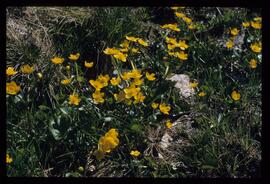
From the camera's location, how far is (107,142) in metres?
3.11

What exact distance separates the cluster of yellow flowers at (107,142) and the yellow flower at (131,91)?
36 centimetres

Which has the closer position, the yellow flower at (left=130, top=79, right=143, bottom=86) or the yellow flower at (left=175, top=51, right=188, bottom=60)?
the yellow flower at (left=130, top=79, right=143, bottom=86)

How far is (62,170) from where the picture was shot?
126 inches

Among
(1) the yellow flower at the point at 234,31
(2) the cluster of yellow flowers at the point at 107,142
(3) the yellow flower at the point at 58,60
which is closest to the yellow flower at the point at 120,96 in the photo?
(2) the cluster of yellow flowers at the point at 107,142

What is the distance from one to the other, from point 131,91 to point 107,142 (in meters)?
0.50

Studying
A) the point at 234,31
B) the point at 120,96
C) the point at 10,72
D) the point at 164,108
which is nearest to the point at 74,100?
the point at 120,96

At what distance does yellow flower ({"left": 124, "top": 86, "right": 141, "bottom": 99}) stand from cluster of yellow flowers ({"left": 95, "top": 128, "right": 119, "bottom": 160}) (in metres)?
0.36

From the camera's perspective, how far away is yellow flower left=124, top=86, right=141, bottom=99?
11.2ft

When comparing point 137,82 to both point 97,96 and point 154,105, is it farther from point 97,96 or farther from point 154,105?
point 97,96

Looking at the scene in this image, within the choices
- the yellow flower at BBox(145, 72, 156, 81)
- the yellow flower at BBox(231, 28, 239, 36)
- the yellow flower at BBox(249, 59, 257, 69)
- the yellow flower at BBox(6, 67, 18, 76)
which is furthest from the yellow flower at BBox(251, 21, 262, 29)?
the yellow flower at BBox(6, 67, 18, 76)

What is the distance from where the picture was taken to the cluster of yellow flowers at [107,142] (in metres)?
3.10

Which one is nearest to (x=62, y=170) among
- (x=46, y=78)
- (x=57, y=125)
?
(x=57, y=125)

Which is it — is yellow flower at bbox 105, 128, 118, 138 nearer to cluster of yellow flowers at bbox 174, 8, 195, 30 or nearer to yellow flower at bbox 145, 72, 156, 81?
yellow flower at bbox 145, 72, 156, 81
